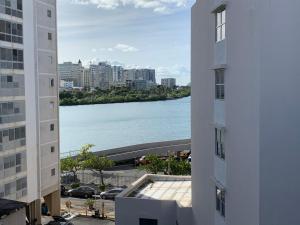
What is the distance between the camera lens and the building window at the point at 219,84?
10.3m

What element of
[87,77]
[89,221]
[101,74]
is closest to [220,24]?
[89,221]

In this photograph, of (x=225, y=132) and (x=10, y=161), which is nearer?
(x=225, y=132)

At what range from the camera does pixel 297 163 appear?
797 centimetres

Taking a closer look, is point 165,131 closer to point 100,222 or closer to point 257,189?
point 100,222

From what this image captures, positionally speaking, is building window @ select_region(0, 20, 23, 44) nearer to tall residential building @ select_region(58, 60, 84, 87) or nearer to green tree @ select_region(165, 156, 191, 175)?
green tree @ select_region(165, 156, 191, 175)

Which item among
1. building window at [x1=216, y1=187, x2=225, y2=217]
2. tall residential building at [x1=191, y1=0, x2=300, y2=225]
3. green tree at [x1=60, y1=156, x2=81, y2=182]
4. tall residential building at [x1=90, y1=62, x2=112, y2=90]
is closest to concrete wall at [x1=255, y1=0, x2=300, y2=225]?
tall residential building at [x1=191, y1=0, x2=300, y2=225]

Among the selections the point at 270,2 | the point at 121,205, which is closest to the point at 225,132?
the point at 270,2

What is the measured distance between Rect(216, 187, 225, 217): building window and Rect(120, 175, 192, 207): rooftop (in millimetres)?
4781

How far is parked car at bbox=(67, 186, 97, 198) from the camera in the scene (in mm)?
31030

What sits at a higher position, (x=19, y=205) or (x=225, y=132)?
(x=225, y=132)

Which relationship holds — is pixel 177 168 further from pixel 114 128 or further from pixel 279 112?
pixel 114 128

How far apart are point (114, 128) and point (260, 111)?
81.6 metres

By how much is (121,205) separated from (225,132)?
7.75m

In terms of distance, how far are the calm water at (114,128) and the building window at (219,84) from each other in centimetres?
4955
